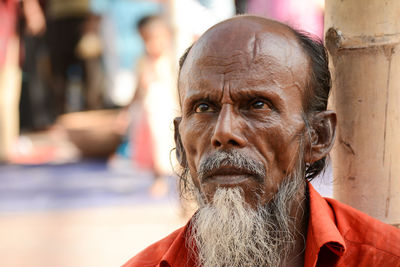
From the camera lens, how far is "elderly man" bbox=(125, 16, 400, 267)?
Result: 5.70 ft

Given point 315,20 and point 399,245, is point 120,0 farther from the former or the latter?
point 399,245

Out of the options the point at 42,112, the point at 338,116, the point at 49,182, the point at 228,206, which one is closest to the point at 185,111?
the point at 228,206

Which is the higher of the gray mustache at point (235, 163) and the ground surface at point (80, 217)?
the gray mustache at point (235, 163)

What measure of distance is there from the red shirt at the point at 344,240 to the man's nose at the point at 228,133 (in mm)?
350

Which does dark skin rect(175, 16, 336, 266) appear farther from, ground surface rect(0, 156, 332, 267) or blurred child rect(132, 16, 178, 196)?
blurred child rect(132, 16, 178, 196)

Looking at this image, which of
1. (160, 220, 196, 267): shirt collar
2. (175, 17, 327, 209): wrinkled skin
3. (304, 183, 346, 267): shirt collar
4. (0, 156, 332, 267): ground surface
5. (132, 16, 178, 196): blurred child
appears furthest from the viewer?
(132, 16, 178, 196): blurred child

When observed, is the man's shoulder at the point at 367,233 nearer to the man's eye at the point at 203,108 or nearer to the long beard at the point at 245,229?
the long beard at the point at 245,229

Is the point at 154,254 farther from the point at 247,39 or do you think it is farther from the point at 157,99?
the point at 157,99

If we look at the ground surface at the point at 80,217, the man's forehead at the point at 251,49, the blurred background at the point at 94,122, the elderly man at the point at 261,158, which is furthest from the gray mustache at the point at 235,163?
the ground surface at the point at 80,217

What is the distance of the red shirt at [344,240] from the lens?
1.67m

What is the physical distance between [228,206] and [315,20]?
10.1 ft

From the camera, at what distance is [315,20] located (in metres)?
4.44

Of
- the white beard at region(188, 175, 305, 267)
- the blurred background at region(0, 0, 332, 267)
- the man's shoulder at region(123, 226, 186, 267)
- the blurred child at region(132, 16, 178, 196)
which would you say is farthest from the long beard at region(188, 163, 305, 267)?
the blurred child at region(132, 16, 178, 196)

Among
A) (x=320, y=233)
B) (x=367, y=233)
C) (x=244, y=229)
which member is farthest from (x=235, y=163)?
(x=367, y=233)
